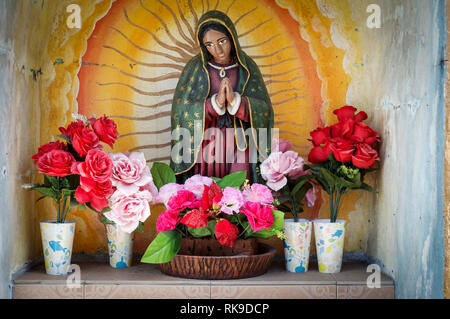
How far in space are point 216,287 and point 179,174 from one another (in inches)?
24.4

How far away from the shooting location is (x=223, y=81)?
2541mm

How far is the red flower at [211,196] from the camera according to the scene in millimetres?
2246

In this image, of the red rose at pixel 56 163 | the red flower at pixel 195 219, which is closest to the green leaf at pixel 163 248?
the red flower at pixel 195 219

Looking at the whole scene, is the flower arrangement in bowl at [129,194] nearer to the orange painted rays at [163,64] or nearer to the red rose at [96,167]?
the red rose at [96,167]

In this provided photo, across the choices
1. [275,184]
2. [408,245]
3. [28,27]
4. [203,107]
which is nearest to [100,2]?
[28,27]

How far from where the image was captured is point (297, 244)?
8.23 feet

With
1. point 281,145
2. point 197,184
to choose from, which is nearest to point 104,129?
point 197,184

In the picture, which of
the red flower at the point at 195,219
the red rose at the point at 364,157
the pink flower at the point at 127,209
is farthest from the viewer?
the red rose at the point at 364,157

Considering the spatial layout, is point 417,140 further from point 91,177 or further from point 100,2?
point 100,2

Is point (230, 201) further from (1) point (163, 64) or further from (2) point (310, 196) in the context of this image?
(1) point (163, 64)

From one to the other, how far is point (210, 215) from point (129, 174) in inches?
15.0

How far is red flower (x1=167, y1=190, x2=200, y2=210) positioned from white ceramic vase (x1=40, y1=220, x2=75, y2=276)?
51cm

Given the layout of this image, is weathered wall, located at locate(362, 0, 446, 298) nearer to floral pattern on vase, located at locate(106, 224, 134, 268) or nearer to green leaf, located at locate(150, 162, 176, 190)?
green leaf, located at locate(150, 162, 176, 190)

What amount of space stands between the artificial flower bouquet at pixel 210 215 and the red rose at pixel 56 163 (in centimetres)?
41
